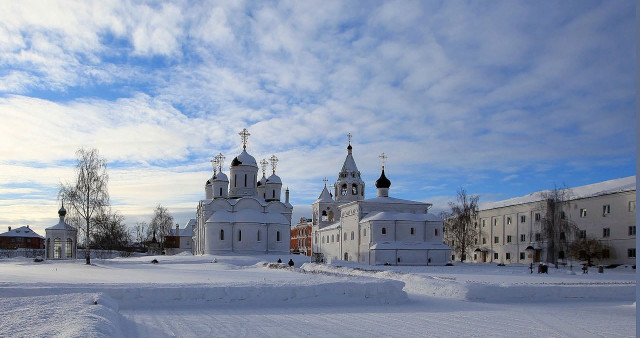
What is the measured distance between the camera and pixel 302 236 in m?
107

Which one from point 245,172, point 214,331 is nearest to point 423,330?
point 214,331

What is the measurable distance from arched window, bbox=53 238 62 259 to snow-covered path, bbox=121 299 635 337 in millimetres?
40838

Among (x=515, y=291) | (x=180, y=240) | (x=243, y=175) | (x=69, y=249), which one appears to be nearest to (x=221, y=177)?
(x=243, y=175)

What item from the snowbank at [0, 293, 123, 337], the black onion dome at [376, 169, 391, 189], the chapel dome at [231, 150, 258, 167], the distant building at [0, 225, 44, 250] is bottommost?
the distant building at [0, 225, 44, 250]

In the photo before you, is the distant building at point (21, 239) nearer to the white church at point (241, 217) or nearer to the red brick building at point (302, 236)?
the red brick building at point (302, 236)

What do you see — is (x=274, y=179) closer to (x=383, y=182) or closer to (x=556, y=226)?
(x=383, y=182)

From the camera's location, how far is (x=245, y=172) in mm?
60375

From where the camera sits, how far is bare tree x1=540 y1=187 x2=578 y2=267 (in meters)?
49.7

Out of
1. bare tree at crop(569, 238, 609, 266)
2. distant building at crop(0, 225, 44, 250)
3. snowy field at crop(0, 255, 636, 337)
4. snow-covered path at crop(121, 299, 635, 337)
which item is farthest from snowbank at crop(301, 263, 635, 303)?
distant building at crop(0, 225, 44, 250)

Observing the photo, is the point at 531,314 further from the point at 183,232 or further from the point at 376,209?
the point at 183,232

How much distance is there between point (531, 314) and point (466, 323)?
3084 mm

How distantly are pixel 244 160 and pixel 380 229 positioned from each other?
16900 millimetres

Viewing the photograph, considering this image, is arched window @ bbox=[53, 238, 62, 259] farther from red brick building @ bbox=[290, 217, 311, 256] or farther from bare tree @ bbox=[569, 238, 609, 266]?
red brick building @ bbox=[290, 217, 311, 256]

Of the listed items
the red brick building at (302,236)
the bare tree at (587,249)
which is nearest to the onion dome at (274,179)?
the bare tree at (587,249)
